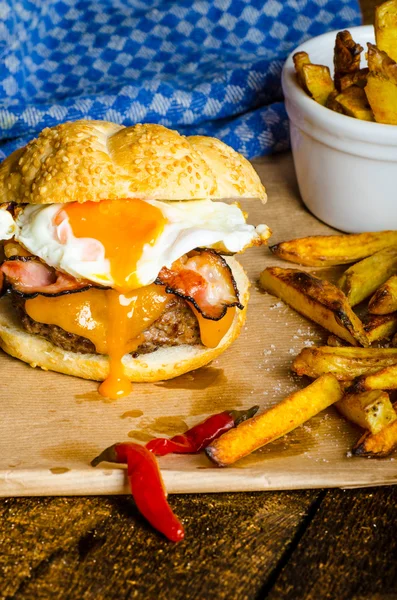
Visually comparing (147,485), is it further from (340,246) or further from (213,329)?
(340,246)

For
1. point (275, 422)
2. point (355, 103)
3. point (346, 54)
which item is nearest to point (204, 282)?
point (275, 422)

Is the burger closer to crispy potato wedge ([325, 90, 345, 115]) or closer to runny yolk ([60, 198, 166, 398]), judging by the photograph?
runny yolk ([60, 198, 166, 398])

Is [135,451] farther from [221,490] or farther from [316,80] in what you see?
[316,80]

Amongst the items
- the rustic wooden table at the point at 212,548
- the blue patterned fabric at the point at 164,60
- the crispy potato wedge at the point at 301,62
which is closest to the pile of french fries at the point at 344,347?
the rustic wooden table at the point at 212,548

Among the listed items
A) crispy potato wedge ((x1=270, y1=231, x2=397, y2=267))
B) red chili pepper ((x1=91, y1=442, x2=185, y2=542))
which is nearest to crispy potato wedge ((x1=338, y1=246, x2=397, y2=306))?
crispy potato wedge ((x1=270, y1=231, x2=397, y2=267))

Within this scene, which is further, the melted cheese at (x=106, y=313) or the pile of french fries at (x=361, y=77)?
the pile of french fries at (x=361, y=77)

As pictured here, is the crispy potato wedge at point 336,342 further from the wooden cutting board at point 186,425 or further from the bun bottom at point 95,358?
the bun bottom at point 95,358
